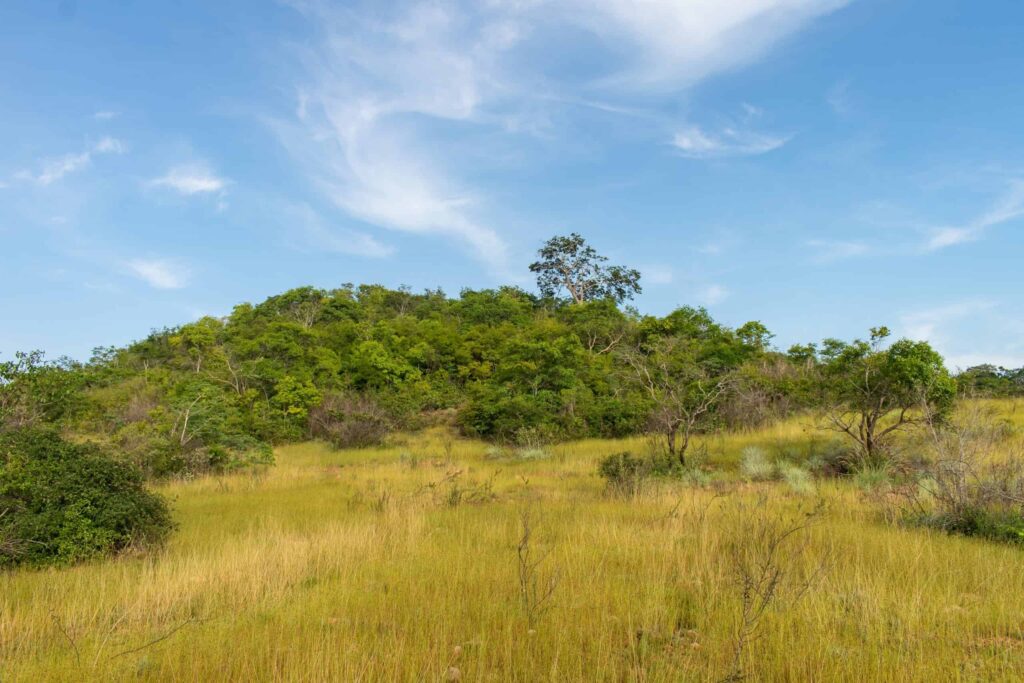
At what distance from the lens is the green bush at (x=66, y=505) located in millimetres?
6898

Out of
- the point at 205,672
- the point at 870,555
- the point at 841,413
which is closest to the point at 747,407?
the point at 841,413

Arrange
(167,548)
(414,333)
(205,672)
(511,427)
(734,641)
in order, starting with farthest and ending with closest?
1. (414,333)
2. (511,427)
3. (167,548)
4. (734,641)
5. (205,672)

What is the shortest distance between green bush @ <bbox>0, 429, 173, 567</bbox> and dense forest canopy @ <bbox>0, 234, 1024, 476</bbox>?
1007 mm

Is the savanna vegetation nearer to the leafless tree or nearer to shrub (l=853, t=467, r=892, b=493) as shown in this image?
shrub (l=853, t=467, r=892, b=493)

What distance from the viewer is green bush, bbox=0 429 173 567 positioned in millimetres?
6898

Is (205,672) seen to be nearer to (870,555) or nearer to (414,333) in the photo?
(870,555)

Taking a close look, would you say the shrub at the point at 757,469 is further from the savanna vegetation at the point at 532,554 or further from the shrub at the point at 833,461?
the shrub at the point at 833,461

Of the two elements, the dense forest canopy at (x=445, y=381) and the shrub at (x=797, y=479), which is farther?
the dense forest canopy at (x=445, y=381)

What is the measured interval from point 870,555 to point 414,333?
3551 cm

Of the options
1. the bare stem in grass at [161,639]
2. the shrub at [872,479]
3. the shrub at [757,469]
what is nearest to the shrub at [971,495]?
the shrub at [872,479]

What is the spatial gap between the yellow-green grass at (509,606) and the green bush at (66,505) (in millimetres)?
505

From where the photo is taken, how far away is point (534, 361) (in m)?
30.5

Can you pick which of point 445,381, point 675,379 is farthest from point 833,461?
point 445,381

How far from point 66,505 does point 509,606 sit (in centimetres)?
671
